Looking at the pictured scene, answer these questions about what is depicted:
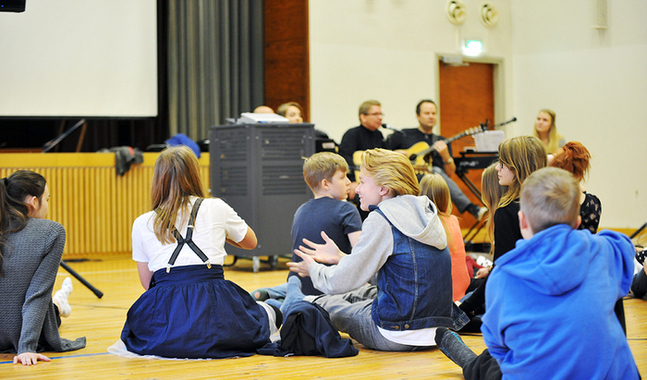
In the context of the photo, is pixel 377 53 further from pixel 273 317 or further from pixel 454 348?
pixel 454 348

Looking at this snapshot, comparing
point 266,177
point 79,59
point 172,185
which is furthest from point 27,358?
point 79,59

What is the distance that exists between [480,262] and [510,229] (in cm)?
159

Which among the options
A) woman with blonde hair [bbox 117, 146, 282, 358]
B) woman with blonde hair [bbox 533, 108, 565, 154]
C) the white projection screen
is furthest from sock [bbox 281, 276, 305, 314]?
the white projection screen

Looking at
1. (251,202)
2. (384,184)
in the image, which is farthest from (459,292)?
(251,202)

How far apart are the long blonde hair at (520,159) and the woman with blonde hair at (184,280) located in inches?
45.9

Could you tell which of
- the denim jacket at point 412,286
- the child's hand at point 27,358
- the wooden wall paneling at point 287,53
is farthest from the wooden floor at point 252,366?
the wooden wall paneling at point 287,53

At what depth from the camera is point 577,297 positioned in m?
1.60

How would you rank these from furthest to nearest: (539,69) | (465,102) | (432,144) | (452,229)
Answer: (465,102), (539,69), (432,144), (452,229)

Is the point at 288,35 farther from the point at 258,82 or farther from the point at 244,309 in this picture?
the point at 244,309

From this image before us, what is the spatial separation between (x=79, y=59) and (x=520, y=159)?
5.15 meters

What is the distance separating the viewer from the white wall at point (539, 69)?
24.5 feet

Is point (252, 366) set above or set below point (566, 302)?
below

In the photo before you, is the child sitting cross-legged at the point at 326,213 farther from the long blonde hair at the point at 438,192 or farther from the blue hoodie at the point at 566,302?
the blue hoodie at the point at 566,302

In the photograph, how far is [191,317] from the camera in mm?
2562
